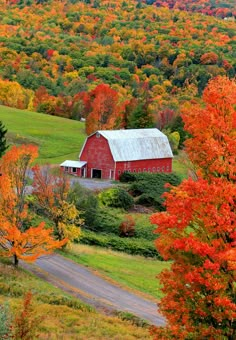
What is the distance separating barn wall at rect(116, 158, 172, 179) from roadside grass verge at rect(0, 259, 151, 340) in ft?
114

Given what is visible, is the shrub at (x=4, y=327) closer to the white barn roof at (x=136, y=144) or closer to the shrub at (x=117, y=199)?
the shrub at (x=117, y=199)

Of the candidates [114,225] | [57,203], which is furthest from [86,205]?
[57,203]

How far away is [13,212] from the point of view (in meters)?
34.2

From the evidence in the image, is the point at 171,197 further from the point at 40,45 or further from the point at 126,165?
the point at 40,45

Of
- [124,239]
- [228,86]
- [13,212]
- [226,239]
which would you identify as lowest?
[124,239]

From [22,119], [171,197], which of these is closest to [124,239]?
[171,197]

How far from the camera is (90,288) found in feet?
112

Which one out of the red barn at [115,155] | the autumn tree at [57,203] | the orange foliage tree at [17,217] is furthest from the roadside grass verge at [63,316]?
the red barn at [115,155]

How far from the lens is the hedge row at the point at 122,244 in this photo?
47.2 meters

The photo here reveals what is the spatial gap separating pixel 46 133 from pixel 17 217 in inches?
2082

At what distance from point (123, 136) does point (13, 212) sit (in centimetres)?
3547

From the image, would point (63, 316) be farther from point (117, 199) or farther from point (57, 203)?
point (117, 199)

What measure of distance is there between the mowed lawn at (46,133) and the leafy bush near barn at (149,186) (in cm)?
1004

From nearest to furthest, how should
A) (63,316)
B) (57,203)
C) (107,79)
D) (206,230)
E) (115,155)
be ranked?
(206,230) → (63,316) → (57,203) → (115,155) → (107,79)
